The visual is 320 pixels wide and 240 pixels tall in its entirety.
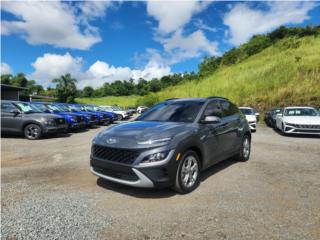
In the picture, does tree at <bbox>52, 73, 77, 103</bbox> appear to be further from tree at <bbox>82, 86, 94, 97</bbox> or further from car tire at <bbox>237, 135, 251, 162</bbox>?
car tire at <bbox>237, 135, 251, 162</bbox>

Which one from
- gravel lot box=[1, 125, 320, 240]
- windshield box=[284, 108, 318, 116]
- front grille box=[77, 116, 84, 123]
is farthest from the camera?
front grille box=[77, 116, 84, 123]

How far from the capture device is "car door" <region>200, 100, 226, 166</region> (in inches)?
206

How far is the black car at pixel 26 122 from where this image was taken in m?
11.5

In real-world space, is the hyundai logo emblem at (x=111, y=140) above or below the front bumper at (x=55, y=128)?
above

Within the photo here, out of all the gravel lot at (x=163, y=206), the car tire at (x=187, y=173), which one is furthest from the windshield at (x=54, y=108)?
the car tire at (x=187, y=173)

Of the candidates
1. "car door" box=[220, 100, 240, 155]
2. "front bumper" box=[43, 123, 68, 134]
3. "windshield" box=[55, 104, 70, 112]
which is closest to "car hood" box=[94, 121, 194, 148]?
"car door" box=[220, 100, 240, 155]

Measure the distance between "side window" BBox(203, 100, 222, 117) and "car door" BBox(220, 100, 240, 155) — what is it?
19cm

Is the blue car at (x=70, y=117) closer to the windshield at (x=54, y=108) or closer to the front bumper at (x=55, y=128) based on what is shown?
the windshield at (x=54, y=108)

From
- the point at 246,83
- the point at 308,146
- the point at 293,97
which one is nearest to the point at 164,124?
the point at 308,146

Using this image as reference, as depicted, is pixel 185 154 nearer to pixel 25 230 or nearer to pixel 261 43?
pixel 25 230

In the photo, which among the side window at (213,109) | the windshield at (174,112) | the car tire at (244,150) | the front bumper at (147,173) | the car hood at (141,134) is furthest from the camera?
the car tire at (244,150)

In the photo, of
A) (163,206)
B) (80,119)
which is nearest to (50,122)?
(80,119)

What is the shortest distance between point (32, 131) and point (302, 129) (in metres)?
12.0

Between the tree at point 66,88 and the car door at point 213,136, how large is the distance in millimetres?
51550
